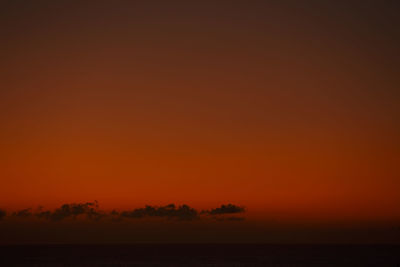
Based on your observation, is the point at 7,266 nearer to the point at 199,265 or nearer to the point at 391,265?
the point at 199,265

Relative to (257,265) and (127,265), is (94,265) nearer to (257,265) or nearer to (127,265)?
(127,265)

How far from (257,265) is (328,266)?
20606 millimetres

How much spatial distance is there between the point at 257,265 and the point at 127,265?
127ft

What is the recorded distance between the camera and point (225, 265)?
144500mm

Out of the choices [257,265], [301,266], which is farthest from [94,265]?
[301,266]

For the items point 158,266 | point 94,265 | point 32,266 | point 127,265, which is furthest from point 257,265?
point 32,266

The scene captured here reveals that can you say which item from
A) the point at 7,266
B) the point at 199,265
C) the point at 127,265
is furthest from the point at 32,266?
the point at 199,265

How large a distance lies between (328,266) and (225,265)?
98.3ft

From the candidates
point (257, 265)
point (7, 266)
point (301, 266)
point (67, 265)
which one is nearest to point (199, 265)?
point (257, 265)

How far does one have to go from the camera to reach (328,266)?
143625 mm

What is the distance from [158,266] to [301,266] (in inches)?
1653

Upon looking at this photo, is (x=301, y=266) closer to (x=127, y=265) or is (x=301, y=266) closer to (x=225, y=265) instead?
(x=225, y=265)

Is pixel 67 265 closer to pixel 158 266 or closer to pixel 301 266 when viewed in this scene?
pixel 158 266

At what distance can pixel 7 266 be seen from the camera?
145250 millimetres
